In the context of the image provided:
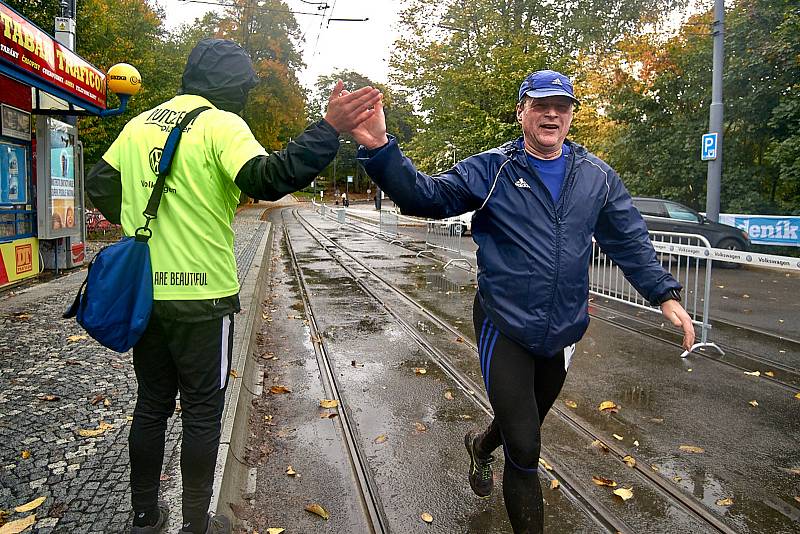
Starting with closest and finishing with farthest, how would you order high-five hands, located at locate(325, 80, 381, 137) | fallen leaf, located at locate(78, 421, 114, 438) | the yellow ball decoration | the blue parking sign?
high-five hands, located at locate(325, 80, 381, 137), fallen leaf, located at locate(78, 421, 114, 438), the yellow ball decoration, the blue parking sign

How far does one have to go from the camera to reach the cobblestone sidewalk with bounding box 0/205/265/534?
2941 millimetres

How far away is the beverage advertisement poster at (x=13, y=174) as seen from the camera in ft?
29.0

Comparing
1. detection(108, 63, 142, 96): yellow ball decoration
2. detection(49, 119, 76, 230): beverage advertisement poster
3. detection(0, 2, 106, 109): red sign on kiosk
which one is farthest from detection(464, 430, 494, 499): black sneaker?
detection(49, 119, 76, 230): beverage advertisement poster

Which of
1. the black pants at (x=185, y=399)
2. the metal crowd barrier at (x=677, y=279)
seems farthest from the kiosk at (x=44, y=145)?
the metal crowd barrier at (x=677, y=279)

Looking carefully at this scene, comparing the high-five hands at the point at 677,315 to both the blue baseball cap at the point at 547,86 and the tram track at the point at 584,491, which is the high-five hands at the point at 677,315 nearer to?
the blue baseball cap at the point at 547,86

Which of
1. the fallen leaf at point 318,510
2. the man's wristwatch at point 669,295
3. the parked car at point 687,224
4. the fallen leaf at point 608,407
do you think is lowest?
the fallen leaf at point 318,510

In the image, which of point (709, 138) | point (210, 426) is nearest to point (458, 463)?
point (210, 426)

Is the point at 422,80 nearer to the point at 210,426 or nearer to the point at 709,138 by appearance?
the point at 709,138

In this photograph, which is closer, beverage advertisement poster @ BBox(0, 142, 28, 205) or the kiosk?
the kiosk

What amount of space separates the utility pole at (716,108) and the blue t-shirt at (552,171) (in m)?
13.8

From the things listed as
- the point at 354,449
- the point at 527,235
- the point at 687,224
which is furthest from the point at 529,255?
the point at 687,224

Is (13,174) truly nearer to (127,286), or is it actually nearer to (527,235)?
(127,286)

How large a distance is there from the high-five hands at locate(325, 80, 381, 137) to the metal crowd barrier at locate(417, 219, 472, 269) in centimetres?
1251

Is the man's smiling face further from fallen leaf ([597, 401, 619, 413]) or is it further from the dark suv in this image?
the dark suv
